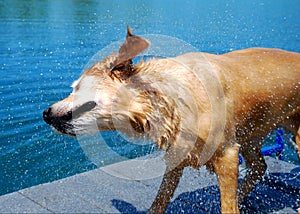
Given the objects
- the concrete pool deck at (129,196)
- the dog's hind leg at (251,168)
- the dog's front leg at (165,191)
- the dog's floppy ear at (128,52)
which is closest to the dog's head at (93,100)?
the dog's floppy ear at (128,52)

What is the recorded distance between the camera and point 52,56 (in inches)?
658

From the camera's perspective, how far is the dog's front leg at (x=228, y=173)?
4.02 m

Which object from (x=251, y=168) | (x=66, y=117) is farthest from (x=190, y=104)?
(x=251, y=168)

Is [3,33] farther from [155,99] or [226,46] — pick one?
[155,99]

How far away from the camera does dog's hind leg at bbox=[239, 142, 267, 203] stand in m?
5.22

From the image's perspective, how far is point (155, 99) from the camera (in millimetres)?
3562

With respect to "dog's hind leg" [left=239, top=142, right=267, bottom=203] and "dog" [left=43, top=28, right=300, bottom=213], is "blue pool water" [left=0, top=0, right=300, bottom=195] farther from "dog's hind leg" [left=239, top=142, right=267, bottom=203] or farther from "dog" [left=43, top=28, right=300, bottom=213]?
"dog's hind leg" [left=239, top=142, right=267, bottom=203]

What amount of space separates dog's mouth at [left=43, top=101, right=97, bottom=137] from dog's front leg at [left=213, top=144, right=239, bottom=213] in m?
1.32

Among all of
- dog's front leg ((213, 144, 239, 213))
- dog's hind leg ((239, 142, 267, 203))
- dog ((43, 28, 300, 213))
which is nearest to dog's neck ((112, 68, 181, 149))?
dog ((43, 28, 300, 213))

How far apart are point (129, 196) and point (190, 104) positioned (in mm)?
1825

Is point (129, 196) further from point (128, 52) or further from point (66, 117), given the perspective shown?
point (128, 52)

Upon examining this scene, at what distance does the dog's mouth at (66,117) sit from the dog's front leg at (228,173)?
1319 millimetres

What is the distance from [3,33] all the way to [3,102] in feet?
35.8

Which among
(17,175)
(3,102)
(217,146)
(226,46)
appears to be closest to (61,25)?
(226,46)
